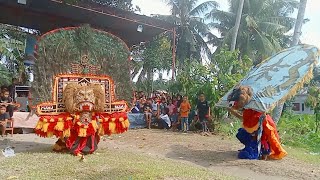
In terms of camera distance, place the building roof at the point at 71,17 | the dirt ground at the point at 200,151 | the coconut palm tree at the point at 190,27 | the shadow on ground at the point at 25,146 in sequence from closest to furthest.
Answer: the dirt ground at the point at 200,151 < the shadow on ground at the point at 25,146 < the building roof at the point at 71,17 < the coconut palm tree at the point at 190,27

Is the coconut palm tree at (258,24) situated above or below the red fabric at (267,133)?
above

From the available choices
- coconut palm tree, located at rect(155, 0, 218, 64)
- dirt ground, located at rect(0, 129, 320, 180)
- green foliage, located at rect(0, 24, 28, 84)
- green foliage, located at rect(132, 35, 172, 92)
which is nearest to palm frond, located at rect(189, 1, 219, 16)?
coconut palm tree, located at rect(155, 0, 218, 64)

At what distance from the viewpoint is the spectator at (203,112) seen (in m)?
13.4

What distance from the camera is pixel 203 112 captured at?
44.2ft

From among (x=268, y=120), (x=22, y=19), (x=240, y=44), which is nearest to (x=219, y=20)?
(x=240, y=44)

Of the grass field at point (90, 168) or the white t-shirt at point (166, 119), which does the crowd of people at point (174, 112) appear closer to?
the white t-shirt at point (166, 119)

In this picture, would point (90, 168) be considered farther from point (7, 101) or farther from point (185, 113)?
point (185, 113)

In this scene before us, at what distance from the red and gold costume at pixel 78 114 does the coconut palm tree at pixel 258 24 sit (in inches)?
783

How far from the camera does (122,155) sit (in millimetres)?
8375

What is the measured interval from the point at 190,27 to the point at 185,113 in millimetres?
19461

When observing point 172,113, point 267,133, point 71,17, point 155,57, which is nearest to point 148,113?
point 172,113

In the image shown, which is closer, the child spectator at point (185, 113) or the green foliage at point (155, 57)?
the child spectator at point (185, 113)

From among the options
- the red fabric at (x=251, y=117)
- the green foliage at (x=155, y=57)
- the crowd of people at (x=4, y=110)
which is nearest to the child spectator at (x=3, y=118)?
the crowd of people at (x=4, y=110)

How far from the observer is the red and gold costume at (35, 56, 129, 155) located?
8.10m
